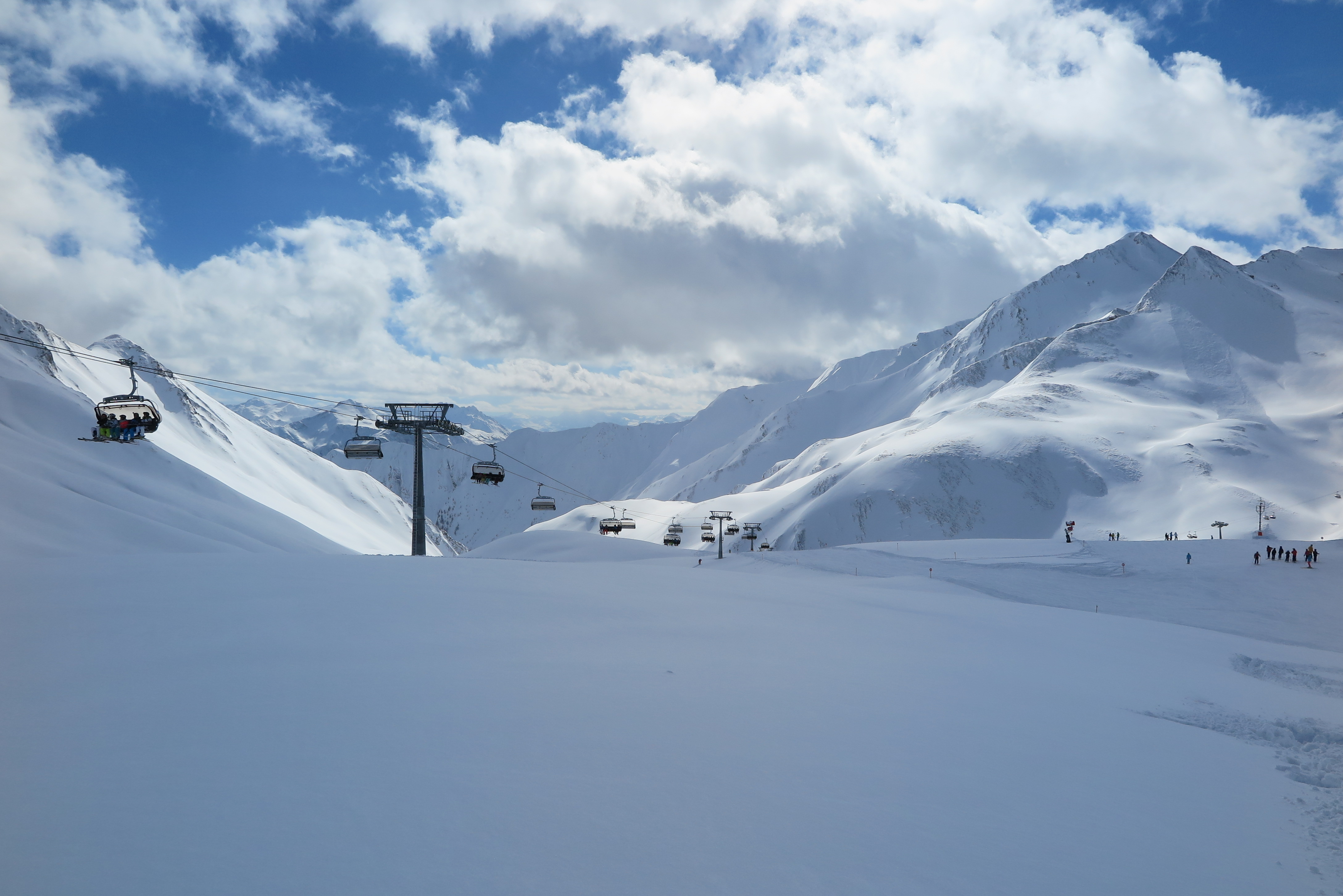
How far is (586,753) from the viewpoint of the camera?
283 inches

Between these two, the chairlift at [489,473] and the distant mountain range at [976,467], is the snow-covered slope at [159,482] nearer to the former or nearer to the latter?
the distant mountain range at [976,467]

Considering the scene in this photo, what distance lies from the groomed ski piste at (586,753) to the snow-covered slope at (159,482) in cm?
2378

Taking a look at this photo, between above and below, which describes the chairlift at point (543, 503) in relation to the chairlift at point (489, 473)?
below

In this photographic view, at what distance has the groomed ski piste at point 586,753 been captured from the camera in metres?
5.31

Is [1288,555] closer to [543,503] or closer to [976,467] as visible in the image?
[543,503]

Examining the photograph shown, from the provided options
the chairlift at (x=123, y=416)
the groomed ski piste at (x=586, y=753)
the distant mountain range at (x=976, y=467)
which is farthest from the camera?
the distant mountain range at (x=976, y=467)

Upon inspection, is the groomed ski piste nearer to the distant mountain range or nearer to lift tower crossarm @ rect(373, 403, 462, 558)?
lift tower crossarm @ rect(373, 403, 462, 558)

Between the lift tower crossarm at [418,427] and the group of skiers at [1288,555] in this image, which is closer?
the lift tower crossarm at [418,427]

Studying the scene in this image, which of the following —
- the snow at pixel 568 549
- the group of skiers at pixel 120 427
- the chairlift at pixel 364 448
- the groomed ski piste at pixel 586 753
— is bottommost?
the snow at pixel 568 549

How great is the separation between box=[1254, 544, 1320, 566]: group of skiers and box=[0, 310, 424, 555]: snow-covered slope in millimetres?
70203

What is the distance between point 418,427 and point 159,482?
5151cm

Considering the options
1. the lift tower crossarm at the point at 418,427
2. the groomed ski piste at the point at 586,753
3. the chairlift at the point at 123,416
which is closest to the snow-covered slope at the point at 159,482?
the chairlift at the point at 123,416

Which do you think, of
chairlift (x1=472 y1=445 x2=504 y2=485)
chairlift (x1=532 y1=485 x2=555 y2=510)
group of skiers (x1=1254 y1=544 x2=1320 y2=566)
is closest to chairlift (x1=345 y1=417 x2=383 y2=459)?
chairlift (x1=472 y1=445 x2=504 y2=485)

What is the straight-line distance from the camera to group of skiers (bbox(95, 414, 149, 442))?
1122 inches
